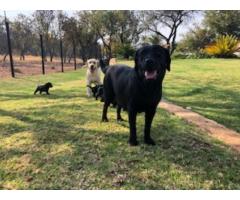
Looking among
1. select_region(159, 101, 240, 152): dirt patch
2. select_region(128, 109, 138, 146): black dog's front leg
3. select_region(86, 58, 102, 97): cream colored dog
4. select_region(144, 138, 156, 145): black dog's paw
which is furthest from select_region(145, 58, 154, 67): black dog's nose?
select_region(86, 58, 102, 97): cream colored dog

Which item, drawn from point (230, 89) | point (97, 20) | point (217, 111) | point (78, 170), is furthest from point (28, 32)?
point (78, 170)

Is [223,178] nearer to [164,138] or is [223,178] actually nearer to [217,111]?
[164,138]

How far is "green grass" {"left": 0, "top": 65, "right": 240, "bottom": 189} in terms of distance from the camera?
12.1ft

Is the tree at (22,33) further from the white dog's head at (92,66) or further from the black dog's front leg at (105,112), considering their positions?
the black dog's front leg at (105,112)

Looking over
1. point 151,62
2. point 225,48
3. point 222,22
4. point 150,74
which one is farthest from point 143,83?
point 222,22

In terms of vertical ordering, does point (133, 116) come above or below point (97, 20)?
below

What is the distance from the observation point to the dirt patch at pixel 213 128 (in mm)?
5273

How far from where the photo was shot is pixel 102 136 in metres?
5.29

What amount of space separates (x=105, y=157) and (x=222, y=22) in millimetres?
48272

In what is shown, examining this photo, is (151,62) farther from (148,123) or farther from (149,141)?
(149,141)

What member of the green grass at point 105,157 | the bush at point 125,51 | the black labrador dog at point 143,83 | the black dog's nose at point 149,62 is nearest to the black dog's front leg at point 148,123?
the black labrador dog at point 143,83

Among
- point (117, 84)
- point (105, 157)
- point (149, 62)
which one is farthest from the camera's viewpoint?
point (117, 84)

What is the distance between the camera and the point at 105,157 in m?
4.38

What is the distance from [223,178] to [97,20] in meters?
42.8
